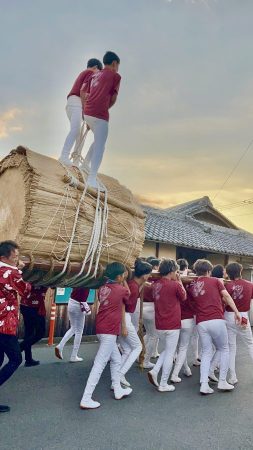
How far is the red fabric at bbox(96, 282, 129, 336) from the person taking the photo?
4.71 meters

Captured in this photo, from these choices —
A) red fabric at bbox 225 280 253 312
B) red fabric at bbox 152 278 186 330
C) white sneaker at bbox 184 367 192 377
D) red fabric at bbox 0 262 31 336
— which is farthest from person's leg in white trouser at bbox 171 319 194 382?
red fabric at bbox 0 262 31 336

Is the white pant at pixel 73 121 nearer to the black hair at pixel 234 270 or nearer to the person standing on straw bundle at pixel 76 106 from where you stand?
the person standing on straw bundle at pixel 76 106

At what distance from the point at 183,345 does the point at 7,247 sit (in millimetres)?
3472

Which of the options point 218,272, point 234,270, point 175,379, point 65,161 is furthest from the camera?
point 218,272

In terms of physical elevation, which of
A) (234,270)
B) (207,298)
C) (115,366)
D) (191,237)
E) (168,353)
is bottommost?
(115,366)

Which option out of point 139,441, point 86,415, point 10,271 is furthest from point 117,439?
point 10,271

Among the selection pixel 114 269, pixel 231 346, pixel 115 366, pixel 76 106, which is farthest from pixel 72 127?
pixel 231 346

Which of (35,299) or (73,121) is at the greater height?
(73,121)

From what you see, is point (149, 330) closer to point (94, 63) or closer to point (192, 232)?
point (94, 63)

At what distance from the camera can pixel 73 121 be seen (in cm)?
491

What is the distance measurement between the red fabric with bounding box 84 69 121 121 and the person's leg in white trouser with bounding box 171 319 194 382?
11.4 ft

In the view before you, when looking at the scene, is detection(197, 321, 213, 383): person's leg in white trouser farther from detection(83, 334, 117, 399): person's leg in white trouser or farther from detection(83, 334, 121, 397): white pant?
detection(83, 334, 117, 399): person's leg in white trouser

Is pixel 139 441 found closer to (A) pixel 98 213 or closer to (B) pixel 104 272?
(B) pixel 104 272

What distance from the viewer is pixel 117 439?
3646 mm
